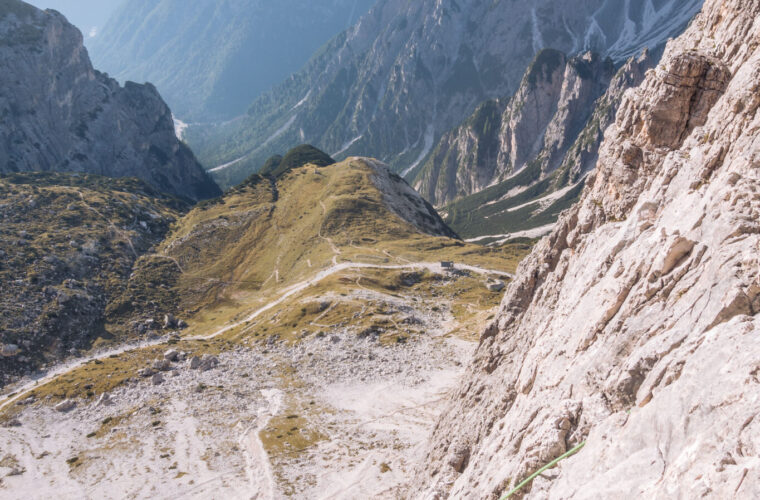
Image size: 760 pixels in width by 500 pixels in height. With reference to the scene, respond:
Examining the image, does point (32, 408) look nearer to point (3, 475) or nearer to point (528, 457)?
point (3, 475)

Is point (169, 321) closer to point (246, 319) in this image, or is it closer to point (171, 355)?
point (246, 319)

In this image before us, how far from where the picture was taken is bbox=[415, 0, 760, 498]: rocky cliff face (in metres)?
15.6

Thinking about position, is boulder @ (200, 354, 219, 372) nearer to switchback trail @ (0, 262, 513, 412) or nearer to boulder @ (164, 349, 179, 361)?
boulder @ (164, 349, 179, 361)

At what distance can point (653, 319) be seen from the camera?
69.7 feet

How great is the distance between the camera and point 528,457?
2327 cm

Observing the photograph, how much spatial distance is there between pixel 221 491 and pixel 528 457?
58984 millimetres

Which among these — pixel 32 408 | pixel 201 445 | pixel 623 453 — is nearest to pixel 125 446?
pixel 201 445

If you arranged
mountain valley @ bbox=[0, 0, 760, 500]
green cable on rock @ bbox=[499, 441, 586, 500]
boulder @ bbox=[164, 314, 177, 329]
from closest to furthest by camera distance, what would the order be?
1. mountain valley @ bbox=[0, 0, 760, 500]
2. green cable on rock @ bbox=[499, 441, 586, 500]
3. boulder @ bbox=[164, 314, 177, 329]

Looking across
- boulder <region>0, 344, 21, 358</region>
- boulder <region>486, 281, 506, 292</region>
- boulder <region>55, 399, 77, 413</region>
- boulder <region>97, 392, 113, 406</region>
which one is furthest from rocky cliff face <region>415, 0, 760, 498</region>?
boulder <region>0, 344, 21, 358</region>

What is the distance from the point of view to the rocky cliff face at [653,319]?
15.6m

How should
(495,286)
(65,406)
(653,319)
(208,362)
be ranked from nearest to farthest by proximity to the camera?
(653,319)
(65,406)
(208,362)
(495,286)

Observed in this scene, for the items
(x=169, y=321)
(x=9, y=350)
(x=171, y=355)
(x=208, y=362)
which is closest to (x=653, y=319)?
(x=208, y=362)

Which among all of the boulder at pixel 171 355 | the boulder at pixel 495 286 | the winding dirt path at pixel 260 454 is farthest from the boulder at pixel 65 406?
the boulder at pixel 495 286

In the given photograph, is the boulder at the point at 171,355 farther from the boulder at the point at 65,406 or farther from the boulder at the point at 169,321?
the boulder at the point at 169,321
